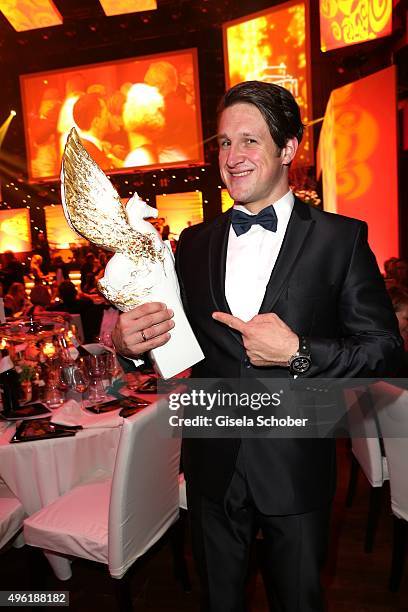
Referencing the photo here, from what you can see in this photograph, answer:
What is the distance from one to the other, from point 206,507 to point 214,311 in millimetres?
569

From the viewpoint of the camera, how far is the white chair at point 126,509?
1846 millimetres

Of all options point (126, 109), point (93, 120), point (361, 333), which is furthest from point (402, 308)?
point (93, 120)

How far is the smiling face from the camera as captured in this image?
1.32m

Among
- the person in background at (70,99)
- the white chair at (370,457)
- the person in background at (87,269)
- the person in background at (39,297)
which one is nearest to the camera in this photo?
the white chair at (370,457)

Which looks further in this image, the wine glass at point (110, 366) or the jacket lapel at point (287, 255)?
the wine glass at point (110, 366)

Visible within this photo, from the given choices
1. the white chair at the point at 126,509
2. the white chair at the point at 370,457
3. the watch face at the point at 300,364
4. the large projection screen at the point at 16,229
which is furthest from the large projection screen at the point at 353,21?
the large projection screen at the point at 16,229

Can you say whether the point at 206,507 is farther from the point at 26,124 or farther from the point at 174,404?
the point at 26,124

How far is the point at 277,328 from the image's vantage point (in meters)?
1.22

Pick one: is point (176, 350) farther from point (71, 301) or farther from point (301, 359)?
point (71, 301)

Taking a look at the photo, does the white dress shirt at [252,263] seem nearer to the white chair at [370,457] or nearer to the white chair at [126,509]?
the white chair at [126,509]

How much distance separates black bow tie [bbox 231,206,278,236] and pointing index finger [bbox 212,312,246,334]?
12.1 inches

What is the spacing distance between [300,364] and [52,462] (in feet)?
4.80

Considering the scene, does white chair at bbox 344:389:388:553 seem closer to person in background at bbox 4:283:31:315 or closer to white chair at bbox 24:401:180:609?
white chair at bbox 24:401:180:609

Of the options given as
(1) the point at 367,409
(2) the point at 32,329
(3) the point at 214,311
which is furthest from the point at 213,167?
(3) the point at 214,311
